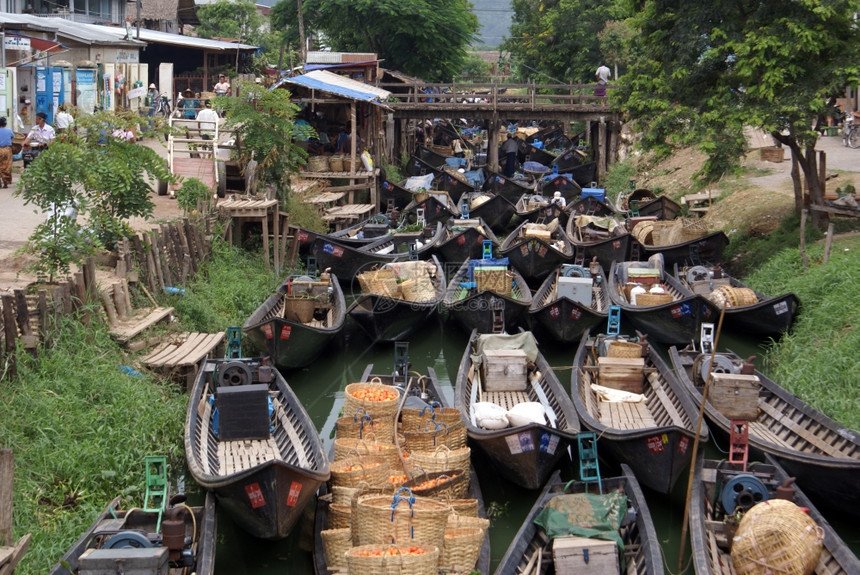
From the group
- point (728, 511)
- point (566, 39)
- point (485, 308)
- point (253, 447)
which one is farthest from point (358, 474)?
point (566, 39)

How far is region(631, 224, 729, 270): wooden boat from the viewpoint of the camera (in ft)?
64.0

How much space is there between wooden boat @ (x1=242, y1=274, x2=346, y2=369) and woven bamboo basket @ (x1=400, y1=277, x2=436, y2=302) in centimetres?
119

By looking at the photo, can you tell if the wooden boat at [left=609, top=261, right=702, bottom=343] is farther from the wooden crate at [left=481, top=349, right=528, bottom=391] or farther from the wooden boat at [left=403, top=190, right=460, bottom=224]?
the wooden boat at [left=403, top=190, right=460, bottom=224]

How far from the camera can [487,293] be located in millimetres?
15797

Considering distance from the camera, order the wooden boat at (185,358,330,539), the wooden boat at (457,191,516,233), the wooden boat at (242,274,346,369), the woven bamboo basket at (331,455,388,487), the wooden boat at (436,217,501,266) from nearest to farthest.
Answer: the wooden boat at (185,358,330,539) → the woven bamboo basket at (331,455,388,487) → the wooden boat at (242,274,346,369) → the wooden boat at (436,217,501,266) → the wooden boat at (457,191,516,233)

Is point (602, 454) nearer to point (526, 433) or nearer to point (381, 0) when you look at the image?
point (526, 433)

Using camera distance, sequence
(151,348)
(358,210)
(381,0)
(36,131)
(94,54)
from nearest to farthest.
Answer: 1. (151,348)
2. (36,131)
3. (358,210)
4. (94,54)
5. (381,0)

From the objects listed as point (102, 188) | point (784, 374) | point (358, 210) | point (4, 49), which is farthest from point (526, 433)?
point (4, 49)

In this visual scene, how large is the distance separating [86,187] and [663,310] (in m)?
9.14

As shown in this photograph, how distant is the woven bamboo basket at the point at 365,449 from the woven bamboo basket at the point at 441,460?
20 centimetres

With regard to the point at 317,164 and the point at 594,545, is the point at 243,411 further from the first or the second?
the point at 317,164

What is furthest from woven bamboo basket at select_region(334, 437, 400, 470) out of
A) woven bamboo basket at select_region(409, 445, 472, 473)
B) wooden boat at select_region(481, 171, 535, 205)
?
wooden boat at select_region(481, 171, 535, 205)

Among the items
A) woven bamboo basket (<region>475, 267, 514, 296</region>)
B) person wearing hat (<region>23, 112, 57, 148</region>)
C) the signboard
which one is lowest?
woven bamboo basket (<region>475, 267, 514, 296</region>)

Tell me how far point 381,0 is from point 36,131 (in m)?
19.2
